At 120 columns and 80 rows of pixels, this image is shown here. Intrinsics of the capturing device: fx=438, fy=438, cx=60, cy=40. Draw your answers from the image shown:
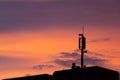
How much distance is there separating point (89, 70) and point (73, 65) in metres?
4.18

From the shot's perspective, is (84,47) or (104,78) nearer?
(104,78)

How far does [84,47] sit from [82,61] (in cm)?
238

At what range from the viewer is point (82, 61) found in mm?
72938

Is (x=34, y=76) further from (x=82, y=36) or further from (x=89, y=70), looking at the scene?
(x=82, y=36)

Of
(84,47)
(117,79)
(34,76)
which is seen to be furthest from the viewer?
(84,47)

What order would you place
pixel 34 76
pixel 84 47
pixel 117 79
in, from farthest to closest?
pixel 84 47 < pixel 117 79 < pixel 34 76

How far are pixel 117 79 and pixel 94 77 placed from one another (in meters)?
4.88

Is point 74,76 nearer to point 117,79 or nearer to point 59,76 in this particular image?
point 59,76

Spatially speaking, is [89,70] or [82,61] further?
[82,61]

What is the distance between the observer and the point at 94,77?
62.2m

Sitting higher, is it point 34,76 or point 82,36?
point 82,36

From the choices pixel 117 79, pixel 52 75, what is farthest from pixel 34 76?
pixel 117 79

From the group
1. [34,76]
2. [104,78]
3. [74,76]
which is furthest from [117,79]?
[34,76]

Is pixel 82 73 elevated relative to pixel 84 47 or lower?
lower
